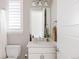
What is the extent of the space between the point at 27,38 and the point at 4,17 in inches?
34.7

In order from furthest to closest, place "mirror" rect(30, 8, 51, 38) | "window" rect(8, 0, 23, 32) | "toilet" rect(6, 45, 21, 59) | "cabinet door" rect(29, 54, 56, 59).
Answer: "window" rect(8, 0, 23, 32) < "mirror" rect(30, 8, 51, 38) < "toilet" rect(6, 45, 21, 59) < "cabinet door" rect(29, 54, 56, 59)

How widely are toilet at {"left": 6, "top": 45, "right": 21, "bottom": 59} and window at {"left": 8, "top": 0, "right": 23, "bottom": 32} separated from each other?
524 mm

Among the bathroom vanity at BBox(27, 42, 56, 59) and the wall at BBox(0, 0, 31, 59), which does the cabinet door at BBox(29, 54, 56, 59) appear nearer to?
the bathroom vanity at BBox(27, 42, 56, 59)

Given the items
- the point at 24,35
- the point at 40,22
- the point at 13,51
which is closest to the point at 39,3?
the point at 40,22

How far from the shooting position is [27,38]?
13.2ft

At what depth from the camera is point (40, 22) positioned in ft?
12.9

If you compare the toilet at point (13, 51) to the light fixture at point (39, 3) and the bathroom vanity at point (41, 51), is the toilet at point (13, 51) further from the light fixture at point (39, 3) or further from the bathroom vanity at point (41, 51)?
the light fixture at point (39, 3)

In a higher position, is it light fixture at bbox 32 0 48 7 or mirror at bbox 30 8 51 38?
light fixture at bbox 32 0 48 7

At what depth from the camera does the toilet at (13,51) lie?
3.76 meters

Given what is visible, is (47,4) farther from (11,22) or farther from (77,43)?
(77,43)

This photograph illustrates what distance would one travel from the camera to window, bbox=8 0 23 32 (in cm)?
402

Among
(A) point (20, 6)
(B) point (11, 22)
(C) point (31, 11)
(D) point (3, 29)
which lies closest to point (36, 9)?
(C) point (31, 11)

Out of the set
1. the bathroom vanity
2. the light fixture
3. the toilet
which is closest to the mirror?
the light fixture

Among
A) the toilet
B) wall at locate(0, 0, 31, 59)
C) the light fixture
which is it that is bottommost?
the toilet
